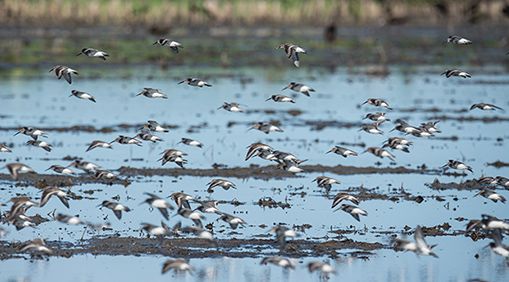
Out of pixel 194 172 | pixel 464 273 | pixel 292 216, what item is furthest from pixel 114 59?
pixel 464 273

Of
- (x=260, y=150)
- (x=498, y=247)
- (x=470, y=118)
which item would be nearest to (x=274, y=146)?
(x=470, y=118)

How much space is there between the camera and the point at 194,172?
21641mm

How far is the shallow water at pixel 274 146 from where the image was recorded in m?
14.5

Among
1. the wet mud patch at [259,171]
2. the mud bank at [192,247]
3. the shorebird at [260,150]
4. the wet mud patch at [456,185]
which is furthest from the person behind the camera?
the wet mud patch at [259,171]

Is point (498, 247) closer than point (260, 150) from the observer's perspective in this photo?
Yes

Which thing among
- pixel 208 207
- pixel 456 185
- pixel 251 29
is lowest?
pixel 208 207

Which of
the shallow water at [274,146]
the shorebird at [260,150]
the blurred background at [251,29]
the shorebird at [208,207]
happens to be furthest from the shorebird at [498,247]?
the blurred background at [251,29]

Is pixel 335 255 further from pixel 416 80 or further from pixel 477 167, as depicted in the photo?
pixel 416 80

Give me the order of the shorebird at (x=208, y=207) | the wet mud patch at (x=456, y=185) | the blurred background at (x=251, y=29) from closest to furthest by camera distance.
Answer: the shorebird at (x=208, y=207)
the wet mud patch at (x=456, y=185)
the blurred background at (x=251, y=29)

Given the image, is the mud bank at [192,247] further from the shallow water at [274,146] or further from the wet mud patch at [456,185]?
the wet mud patch at [456,185]

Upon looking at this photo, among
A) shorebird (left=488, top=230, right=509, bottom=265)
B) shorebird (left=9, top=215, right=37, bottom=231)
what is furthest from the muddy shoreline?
shorebird (left=488, top=230, right=509, bottom=265)

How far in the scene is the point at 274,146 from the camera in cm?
2503

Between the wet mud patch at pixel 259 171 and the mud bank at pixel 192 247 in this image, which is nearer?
the mud bank at pixel 192 247

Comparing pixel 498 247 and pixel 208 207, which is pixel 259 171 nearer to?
pixel 208 207
